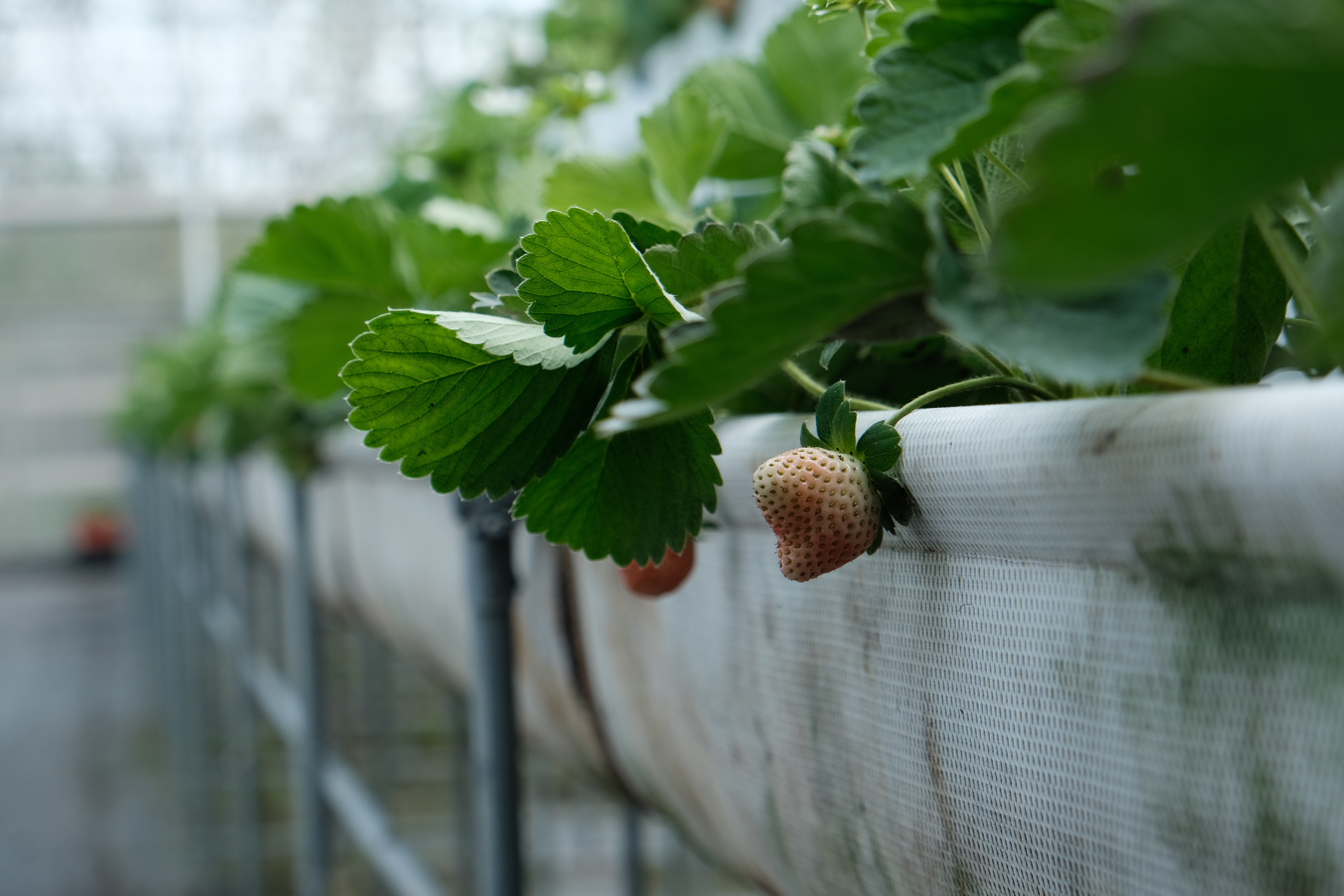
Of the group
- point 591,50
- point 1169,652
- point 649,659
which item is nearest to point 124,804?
point 591,50

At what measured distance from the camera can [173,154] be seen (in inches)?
242

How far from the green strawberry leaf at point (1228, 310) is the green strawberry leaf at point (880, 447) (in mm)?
72

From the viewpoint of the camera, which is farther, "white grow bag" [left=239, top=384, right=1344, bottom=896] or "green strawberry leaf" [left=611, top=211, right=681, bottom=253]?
"green strawberry leaf" [left=611, top=211, right=681, bottom=253]

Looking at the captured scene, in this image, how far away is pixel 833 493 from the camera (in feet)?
0.75

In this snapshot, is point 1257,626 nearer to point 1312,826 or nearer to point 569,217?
point 1312,826

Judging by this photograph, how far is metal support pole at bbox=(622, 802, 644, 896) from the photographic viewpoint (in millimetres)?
1350

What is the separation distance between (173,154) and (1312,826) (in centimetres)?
667

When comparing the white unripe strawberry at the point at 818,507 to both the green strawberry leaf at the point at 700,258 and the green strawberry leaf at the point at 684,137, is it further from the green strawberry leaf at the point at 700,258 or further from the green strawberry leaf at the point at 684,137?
the green strawberry leaf at the point at 684,137

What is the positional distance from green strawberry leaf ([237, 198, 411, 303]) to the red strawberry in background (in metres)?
0.34

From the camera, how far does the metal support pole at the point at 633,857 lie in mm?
1350

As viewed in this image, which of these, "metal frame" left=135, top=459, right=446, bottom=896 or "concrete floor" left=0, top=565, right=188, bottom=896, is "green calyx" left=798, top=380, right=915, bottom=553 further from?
"concrete floor" left=0, top=565, right=188, bottom=896

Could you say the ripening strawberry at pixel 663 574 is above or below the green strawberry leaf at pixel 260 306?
below

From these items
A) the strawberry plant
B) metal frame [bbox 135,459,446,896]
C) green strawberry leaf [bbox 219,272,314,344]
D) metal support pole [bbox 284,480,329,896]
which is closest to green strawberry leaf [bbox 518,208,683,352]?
the strawberry plant

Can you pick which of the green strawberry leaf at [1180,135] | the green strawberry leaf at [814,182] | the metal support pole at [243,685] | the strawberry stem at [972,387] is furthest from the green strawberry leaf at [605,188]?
the metal support pole at [243,685]
